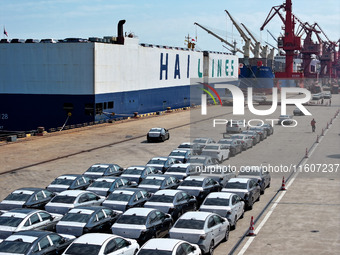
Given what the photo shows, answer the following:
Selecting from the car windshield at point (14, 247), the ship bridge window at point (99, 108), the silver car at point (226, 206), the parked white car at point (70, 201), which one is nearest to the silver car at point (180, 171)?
the parked white car at point (70, 201)

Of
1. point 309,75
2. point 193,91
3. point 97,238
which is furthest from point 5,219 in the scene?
point 309,75

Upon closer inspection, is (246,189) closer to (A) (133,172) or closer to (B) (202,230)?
(B) (202,230)

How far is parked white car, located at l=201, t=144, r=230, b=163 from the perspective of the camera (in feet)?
119

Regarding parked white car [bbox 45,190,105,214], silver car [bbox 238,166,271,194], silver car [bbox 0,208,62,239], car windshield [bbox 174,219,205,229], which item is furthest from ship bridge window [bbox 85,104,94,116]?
car windshield [bbox 174,219,205,229]

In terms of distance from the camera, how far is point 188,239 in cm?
1745

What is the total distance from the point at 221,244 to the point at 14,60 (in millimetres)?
51185

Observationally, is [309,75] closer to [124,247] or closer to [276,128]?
[276,128]

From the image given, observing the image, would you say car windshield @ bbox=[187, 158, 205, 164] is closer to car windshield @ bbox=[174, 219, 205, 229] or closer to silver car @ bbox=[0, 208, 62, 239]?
silver car @ bbox=[0, 208, 62, 239]

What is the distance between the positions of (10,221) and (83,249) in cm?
436

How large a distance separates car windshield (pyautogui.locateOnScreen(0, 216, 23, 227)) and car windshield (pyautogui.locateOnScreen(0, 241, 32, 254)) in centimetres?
257

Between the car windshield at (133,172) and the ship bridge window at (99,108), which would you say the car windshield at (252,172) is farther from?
the ship bridge window at (99,108)

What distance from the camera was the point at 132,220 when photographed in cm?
1844

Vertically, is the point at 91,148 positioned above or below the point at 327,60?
below

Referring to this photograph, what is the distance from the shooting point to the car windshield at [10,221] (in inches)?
718
